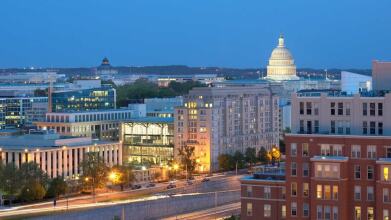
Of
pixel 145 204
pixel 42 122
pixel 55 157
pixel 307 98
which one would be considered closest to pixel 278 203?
pixel 307 98

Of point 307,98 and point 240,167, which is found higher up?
point 307,98

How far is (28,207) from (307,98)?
33690mm

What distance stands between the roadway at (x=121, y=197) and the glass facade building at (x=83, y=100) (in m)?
43.9

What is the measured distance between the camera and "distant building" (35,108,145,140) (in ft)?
387

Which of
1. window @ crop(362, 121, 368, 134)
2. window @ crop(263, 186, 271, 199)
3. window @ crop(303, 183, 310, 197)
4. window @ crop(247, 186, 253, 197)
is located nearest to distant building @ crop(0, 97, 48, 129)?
window @ crop(247, 186, 253, 197)

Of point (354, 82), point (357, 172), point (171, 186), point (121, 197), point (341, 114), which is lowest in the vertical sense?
point (121, 197)

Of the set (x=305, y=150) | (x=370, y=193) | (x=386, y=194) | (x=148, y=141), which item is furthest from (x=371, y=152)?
(x=148, y=141)

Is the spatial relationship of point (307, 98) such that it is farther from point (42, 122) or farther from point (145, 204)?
point (42, 122)

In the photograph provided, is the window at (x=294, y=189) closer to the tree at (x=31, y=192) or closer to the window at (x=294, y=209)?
the window at (x=294, y=209)

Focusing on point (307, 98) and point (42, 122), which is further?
point (42, 122)

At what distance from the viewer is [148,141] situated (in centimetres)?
11781

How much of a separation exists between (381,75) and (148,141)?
64.1m

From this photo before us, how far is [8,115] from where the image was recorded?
145500 mm

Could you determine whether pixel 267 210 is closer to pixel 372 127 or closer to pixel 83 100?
pixel 372 127
